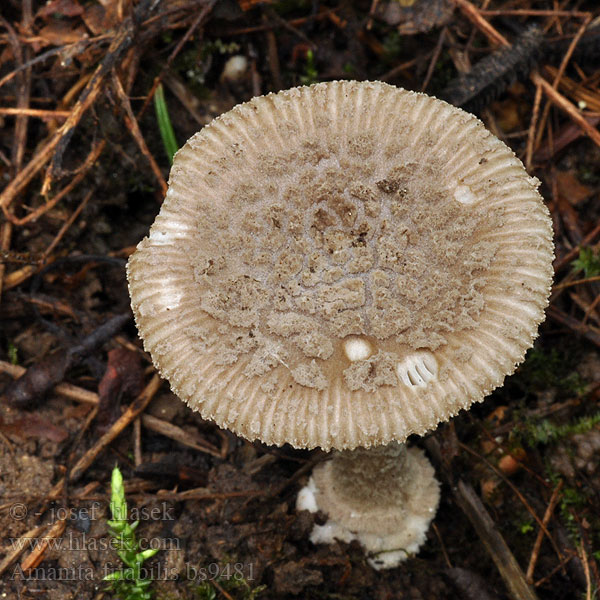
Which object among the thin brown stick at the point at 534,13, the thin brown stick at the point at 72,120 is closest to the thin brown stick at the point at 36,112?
the thin brown stick at the point at 72,120

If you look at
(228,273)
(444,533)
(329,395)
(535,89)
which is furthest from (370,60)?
(444,533)

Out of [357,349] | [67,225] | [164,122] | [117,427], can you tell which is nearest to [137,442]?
[117,427]

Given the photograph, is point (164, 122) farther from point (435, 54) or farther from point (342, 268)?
point (342, 268)

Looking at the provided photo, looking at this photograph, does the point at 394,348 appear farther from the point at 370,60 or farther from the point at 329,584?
the point at 370,60

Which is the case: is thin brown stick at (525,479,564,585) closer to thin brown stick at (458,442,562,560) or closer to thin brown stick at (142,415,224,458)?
thin brown stick at (458,442,562,560)

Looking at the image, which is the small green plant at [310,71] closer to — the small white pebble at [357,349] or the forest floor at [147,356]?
the forest floor at [147,356]
